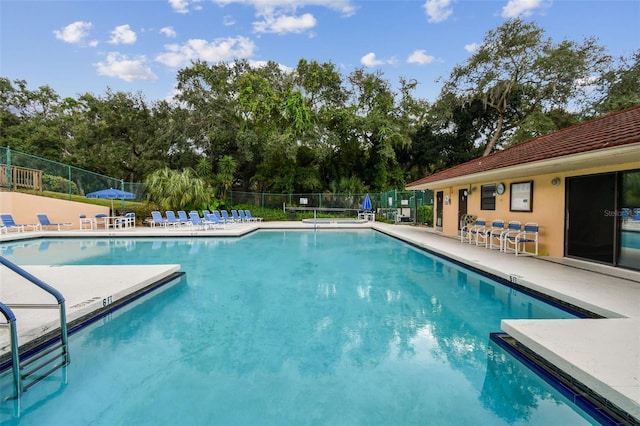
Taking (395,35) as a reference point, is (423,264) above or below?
below

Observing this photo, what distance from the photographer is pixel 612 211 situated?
20.6 feet

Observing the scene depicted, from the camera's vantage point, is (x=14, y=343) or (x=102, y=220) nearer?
(x=14, y=343)

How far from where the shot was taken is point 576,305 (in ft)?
13.4

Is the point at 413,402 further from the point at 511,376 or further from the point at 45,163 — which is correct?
the point at 45,163

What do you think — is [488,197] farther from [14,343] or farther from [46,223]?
[46,223]

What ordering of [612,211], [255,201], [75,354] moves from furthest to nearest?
1. [255,201]
2. [612,211]
3. [75,354]

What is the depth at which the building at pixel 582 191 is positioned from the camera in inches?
213

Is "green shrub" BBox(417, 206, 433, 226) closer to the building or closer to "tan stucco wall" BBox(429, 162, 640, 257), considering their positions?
the building

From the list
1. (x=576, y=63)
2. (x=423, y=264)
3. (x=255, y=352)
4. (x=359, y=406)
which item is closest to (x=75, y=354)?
(x=255, y=352)

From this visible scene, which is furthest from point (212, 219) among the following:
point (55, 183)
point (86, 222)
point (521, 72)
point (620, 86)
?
point (620, 86)

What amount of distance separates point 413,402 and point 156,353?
2.56 meters

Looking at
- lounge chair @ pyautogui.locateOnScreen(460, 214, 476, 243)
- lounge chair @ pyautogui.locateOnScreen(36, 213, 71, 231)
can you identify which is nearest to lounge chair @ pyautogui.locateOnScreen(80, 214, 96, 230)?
lounge chair @ pyautogui.locateOnScreen(36, 213, 71, 231)

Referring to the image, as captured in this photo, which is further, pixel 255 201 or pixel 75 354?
pixel 255 201

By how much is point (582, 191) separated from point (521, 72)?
58.4ft
